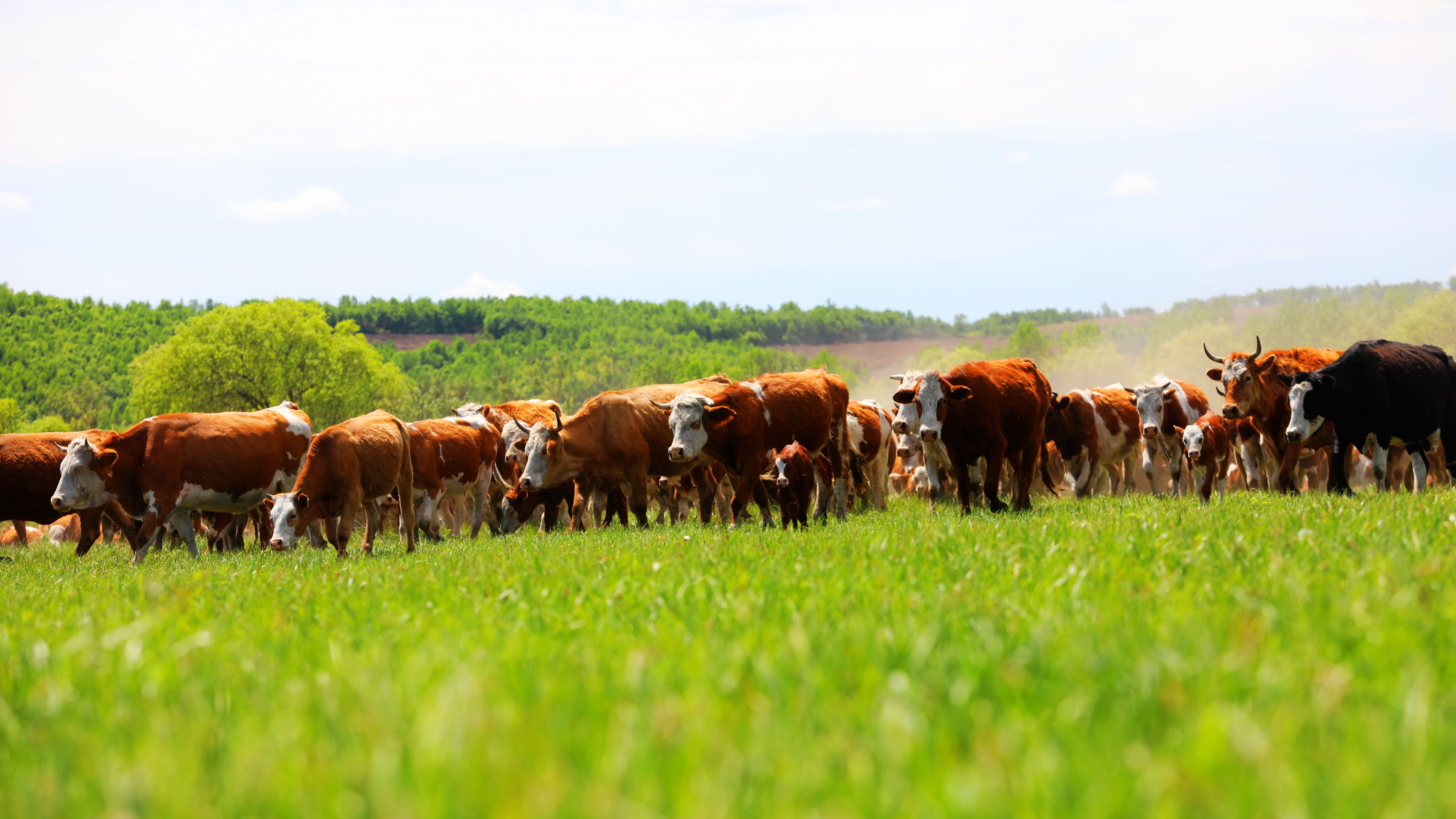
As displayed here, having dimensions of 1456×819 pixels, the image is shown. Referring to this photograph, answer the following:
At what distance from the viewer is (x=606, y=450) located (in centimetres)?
1809

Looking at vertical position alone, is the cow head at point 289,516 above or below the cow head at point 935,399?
below

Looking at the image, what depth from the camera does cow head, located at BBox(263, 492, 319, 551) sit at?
1400 cm

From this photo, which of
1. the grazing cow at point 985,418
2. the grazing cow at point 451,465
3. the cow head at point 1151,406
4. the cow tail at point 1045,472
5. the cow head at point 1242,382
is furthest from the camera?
the cow tail at point 1045,472

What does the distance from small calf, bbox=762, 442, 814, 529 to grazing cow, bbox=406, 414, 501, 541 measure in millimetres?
7365

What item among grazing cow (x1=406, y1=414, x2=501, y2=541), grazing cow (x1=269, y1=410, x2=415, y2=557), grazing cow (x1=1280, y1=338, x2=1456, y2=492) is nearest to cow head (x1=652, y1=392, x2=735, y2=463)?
grazing cow (x1=269, y1=410, x2=415, y2=557)

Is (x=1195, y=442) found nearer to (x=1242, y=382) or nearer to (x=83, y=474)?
(x=1242, y=382)

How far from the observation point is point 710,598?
5.54m

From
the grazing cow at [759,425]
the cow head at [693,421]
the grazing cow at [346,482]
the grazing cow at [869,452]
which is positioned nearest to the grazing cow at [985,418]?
the grazing cow at [759,425]

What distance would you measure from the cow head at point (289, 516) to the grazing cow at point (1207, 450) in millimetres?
12386

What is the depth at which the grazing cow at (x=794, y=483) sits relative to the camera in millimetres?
13172

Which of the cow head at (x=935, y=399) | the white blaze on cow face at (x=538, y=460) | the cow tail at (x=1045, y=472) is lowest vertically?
the cow tail at (x=1045, y=472)

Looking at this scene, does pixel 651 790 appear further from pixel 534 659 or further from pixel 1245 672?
pixel 1245 672

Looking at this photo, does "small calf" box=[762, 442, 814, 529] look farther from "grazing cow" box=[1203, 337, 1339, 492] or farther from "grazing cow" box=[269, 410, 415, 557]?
"grazing cow" box=[1203, 337, 1339, 492]

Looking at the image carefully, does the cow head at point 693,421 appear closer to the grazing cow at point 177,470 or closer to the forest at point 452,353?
the grazing cow at point 177,470
